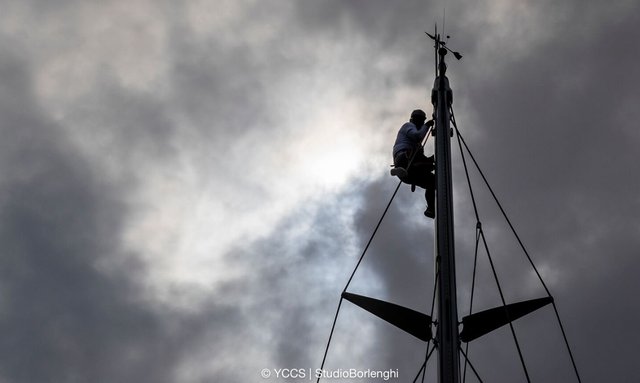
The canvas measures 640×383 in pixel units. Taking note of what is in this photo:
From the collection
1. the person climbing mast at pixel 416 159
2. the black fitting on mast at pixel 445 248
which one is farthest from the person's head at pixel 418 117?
the black fitting on mast at pixel 445 248

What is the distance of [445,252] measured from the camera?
1495 centimetres

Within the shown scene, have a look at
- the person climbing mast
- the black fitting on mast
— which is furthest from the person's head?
the black fitting on mast

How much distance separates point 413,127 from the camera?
64.3 feet

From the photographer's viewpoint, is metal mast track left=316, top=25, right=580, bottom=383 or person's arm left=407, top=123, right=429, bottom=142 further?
person's arm left=407, top=123, right=429, bottom=142

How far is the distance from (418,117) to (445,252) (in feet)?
18.7

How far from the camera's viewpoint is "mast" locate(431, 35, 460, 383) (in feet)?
45.0

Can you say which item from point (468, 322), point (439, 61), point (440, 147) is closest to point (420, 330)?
point (468, 322)

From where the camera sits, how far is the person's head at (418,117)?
1985 cm

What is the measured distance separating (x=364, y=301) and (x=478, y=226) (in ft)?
10.4

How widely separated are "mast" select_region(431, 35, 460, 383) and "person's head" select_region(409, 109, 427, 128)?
62.0 inches

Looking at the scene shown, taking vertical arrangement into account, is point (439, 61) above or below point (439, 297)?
above

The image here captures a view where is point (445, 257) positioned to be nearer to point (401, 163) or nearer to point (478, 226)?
point (478, 226)

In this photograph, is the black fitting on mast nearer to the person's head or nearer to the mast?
the mast

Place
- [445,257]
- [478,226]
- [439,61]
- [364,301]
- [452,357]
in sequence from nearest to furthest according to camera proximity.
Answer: [452,357]
[445,257]
[364,301]
[478,226]
[439,61]
